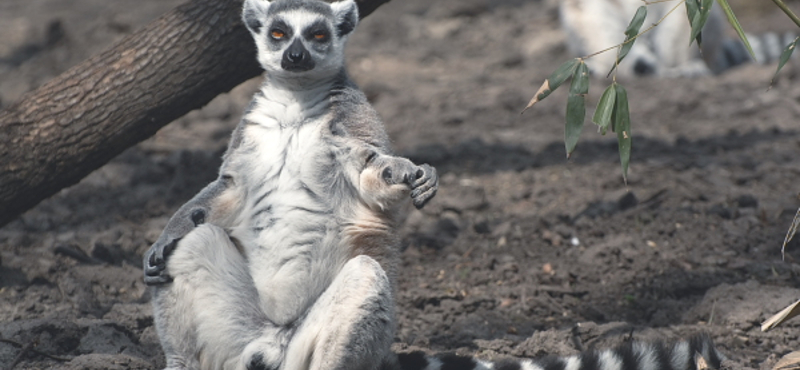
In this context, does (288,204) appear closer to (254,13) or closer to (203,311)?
(203,311)

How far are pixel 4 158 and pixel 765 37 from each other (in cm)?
901

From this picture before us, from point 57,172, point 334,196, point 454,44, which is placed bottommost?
point 454,44

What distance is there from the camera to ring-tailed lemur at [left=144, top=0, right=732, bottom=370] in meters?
3.33

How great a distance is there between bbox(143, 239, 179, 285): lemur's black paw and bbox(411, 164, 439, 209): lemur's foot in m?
1.03

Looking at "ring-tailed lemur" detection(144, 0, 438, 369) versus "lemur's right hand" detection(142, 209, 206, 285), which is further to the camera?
"lemur's right hand" detection(142, 209, 206, 285)

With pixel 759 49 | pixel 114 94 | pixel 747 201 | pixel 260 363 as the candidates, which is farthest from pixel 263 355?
pixel 759 49

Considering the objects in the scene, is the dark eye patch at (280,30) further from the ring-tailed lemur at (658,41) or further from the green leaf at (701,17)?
the ring-tailed lemur at (658,41)

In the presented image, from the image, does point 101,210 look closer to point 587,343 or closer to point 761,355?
point 587,343

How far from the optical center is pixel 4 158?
15.1 feet

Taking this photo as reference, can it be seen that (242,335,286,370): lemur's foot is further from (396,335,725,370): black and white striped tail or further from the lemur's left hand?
the lemur's left hand

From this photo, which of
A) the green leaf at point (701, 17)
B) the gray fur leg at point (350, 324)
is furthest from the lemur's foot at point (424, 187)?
the green leaf at point (701, 17)

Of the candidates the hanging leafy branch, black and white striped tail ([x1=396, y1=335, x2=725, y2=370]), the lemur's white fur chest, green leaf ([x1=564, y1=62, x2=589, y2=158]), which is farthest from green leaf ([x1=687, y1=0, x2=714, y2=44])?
the lemur's white fur chest

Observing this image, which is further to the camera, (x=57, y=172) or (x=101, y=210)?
(x=101, y=210)

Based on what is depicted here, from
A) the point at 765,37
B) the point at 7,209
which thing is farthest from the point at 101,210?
the point at 765,37
